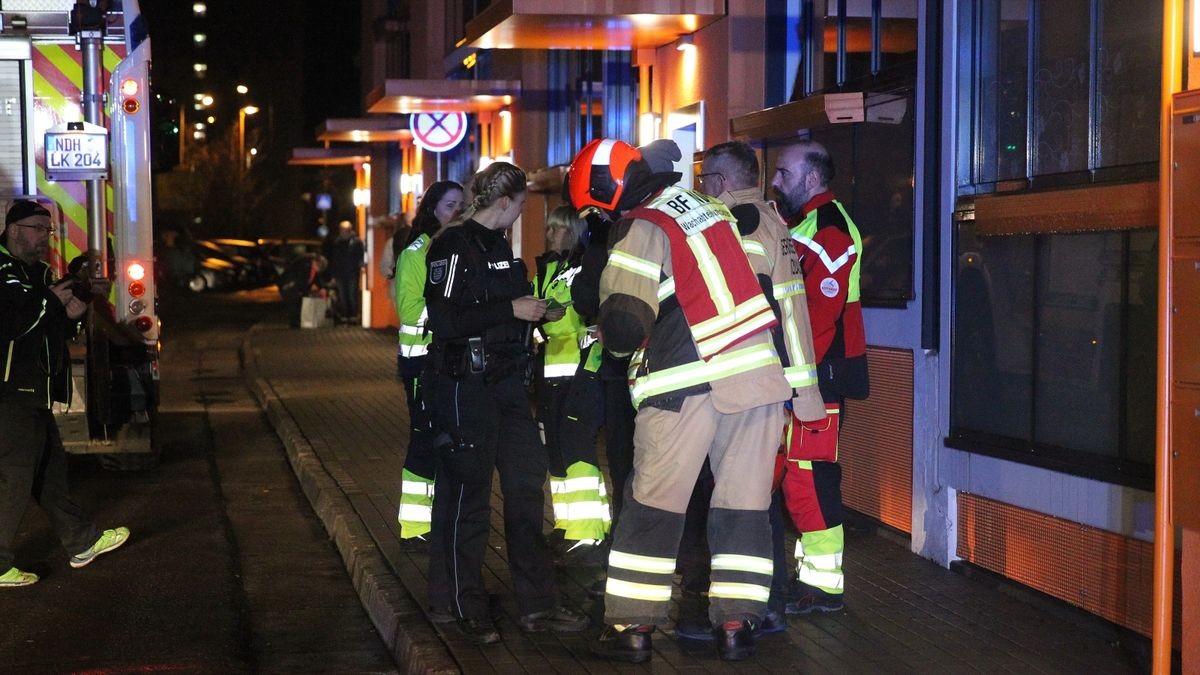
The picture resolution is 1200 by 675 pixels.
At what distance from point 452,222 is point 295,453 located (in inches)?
243

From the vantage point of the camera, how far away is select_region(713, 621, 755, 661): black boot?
5652mm

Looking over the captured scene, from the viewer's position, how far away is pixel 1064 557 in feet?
20.4

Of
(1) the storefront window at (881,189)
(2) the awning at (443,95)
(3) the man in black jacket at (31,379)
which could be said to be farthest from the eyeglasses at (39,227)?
(2) the awning at (443,95)

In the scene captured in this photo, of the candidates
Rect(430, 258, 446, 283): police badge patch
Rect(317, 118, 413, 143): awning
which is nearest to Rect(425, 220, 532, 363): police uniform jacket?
Rect(430, 258, 446, 283): police badge patch

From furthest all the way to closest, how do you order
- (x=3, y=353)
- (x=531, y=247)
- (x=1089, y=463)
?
(x=531, y=247), (x=3, y=353), (x=1089, y=463)

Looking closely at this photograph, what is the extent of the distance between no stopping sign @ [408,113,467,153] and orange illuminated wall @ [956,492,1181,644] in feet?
50.1

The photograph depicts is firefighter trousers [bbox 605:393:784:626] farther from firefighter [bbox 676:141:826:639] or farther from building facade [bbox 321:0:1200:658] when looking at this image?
building facade [bbox 321:0:1200:658]

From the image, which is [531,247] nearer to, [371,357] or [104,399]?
[371,357]

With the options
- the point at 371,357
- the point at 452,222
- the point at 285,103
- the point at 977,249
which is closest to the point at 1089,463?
the point at 977,249

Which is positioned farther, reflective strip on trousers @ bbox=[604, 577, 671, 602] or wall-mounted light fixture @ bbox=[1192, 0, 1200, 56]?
reflective strip on trousers @ bbox=[604, 577, 671, 602]

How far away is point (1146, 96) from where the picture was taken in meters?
5.89

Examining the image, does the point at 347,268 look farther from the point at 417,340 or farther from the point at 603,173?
the point at 603,173

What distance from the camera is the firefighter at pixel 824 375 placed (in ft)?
20.9

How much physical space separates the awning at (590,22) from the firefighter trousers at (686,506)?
19.6 ft
